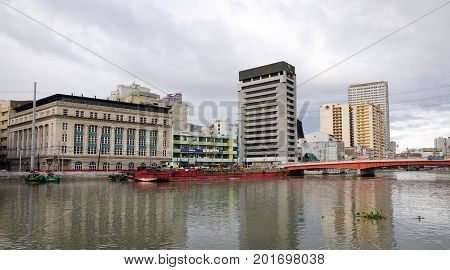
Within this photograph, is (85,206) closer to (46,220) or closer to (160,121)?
(46,220)

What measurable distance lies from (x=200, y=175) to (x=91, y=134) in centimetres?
4385

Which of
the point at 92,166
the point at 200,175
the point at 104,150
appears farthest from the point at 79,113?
the point at 200,175

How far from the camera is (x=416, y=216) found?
98.9ft

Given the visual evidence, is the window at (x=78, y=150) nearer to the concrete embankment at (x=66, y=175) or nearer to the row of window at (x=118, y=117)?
the row of window at (x=118, y=117)

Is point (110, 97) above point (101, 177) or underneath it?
above

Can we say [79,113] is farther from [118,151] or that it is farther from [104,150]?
[118,151]

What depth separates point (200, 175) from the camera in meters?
93.7

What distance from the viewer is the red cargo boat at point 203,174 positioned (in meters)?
83.1

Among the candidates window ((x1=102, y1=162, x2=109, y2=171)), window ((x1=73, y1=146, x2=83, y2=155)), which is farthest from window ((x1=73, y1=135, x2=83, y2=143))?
window ((x1=102, y1=162, x2=109, y2=171))

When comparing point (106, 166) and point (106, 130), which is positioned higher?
point (106, 130)

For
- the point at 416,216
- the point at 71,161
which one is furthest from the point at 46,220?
the point at 71,161

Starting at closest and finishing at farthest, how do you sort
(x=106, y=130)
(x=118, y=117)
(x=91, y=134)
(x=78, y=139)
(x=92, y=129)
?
1. (x=78, y=139)
2. (x=91, y=134)
3. (x=92, y=129)
4. (x=106, y=130)
5. (x=118, y=117)

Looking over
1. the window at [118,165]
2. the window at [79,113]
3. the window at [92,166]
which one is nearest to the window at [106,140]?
the window at [118,165]
